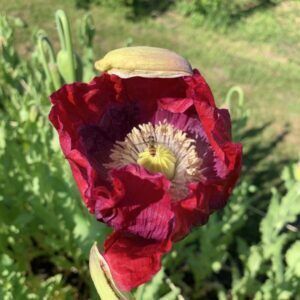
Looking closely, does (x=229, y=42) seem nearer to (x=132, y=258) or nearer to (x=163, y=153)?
(x=163, y=153)

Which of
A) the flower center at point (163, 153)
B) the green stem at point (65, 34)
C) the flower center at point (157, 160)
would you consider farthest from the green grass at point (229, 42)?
the flower center at point (157, 160)

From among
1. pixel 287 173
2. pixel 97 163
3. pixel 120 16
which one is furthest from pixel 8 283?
pixel 120 16

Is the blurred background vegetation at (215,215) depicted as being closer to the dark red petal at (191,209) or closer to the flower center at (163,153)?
the flower center at (163,153)

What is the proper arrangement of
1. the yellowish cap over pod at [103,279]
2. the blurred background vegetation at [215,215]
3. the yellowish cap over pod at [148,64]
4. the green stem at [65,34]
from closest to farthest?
1. the yellowish cap over pod at [103,279]
2. the yellowish cap over pod at [148,64]
3. the green stem at [65,34]
4. the blurred background vegetation at [215,215]

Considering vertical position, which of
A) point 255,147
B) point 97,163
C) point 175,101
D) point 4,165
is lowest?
→ point 255,147

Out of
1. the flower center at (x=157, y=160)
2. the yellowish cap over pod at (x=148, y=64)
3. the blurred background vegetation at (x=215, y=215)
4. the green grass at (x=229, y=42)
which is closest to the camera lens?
the yellowish cap over pod at (x=148, y=64)

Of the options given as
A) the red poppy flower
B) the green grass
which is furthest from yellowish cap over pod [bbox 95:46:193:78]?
Result: the green grass

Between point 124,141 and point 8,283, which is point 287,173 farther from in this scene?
point 8,283

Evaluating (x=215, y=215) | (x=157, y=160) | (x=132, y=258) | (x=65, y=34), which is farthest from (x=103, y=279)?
(x=215, y=215)
